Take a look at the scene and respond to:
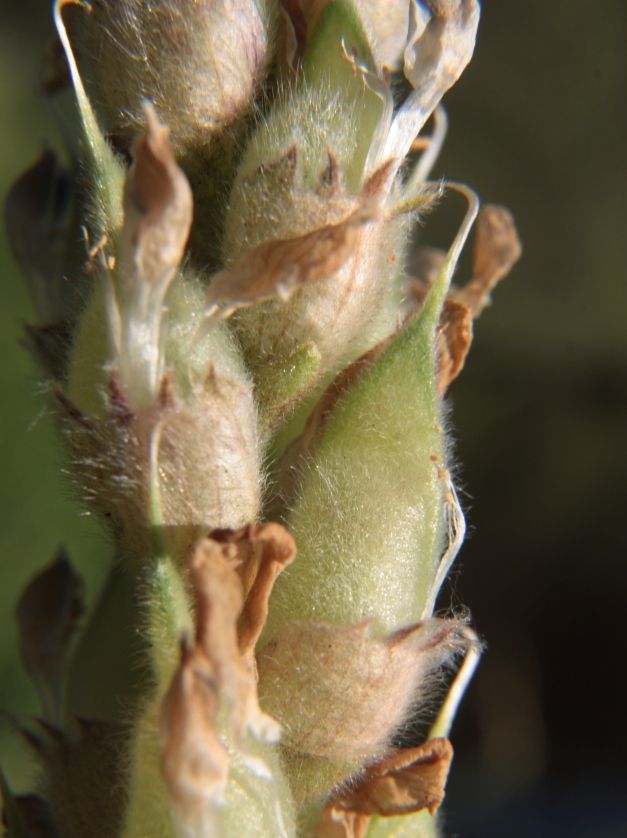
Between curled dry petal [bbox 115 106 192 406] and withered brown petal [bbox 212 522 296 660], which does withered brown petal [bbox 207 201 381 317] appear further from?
withered brown petal [bbox 212 522 296 660]

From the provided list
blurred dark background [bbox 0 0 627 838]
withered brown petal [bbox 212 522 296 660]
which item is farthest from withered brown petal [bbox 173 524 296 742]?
blurred dark background [bbox 0 0 627 838]

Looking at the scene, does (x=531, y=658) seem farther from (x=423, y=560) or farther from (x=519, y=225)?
(x=423, y=560)

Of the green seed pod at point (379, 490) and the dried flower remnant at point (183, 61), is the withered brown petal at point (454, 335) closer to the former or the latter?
the green seed pod at point (379, 490)

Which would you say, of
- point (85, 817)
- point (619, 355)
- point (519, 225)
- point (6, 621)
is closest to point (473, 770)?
point (619, 355)

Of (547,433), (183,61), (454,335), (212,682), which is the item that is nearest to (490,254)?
(454,335)

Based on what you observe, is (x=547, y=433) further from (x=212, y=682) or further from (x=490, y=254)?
(x=212, y=682)

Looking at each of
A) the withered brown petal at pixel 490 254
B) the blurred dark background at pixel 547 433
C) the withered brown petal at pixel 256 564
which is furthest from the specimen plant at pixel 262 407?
the blurred dark background at pixel 547 433

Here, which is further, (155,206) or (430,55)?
(430,55)
